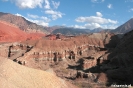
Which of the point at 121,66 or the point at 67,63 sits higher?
the point at 121,66

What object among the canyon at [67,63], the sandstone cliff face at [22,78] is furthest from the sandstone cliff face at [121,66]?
the sandstone cliff face at [22,78]

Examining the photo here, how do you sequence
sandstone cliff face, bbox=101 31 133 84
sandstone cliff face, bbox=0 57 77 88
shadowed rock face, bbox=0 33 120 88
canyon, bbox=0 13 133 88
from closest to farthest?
sandstone cliff face, bbox=0 57 77 88
canyon, bbox=0 13 133 88
sandstone cliff face, bbox=101 31 133 84
shadowed rock face, bbox=0 33 120 88

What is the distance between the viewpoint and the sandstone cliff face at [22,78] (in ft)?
81.8

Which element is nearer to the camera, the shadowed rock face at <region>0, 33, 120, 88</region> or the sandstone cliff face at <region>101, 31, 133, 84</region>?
the sandstone cliff face at <region>101, 31, 133, 84</region>

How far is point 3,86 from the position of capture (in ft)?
76.1

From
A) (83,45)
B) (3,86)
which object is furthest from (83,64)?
(3,86)

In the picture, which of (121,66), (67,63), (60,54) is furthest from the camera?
(60,54)

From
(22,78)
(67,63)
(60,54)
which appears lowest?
(67,63)

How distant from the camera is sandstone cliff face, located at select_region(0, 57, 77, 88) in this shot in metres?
24.9

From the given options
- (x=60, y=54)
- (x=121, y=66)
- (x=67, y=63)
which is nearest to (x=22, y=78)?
(x=121, y=66)

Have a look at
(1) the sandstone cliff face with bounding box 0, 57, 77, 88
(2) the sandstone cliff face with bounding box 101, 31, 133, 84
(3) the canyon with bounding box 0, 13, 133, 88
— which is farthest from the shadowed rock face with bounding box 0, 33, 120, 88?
(1) the sandstone cliff face with bounding box 0, 57, 77, 88

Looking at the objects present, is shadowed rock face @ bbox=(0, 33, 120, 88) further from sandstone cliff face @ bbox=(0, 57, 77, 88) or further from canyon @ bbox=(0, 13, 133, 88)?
sandstone cliff face @ bbox=(0, 57, 77, 88)

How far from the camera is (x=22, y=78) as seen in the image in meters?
26.9

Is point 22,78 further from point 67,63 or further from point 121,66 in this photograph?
point 67,63
